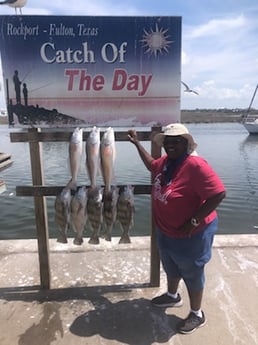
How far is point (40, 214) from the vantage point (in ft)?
12.0

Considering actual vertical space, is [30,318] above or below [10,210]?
above

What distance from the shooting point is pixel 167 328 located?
3.11 meters

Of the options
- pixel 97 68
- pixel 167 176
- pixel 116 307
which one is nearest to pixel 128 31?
pixel 97 68

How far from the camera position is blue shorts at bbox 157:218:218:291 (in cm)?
290

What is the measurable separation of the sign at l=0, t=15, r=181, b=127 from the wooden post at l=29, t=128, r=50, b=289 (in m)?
0.27

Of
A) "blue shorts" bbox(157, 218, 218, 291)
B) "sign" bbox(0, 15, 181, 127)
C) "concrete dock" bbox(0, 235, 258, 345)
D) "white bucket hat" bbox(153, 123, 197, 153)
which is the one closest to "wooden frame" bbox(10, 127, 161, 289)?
"sign" bbox(0, 15, 181, 127)

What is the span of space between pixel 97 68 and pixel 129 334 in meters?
2.39

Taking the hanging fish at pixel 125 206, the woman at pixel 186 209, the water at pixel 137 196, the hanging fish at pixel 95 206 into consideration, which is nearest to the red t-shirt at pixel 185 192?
the woman at pixel 186 209

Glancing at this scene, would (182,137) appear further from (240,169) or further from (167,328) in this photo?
(240,169)

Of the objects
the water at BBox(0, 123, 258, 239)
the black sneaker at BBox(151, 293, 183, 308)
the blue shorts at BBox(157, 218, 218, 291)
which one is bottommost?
the water at BBox(0, 123, 258, 239)

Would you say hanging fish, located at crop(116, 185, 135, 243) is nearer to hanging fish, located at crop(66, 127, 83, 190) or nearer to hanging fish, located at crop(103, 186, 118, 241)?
hanging fish, located at crop(103, 186, 118, 241)

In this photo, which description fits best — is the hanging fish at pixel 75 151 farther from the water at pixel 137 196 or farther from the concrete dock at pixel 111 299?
the water at pixel 137 196

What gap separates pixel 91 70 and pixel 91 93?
21cm

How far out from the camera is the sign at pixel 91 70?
3246mm
